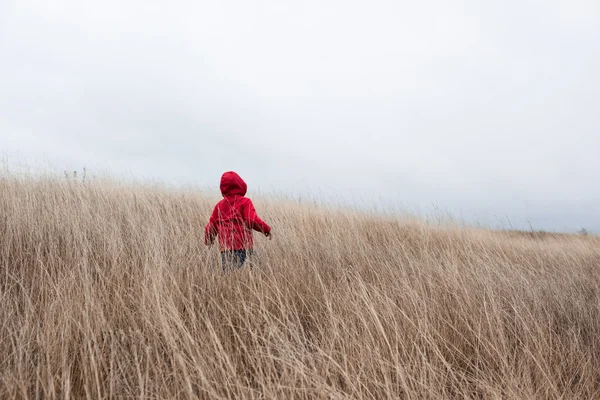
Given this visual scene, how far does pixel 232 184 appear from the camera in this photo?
11.3ft

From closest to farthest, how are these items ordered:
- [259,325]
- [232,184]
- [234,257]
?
[259,325]
[234,257]
[232,184]

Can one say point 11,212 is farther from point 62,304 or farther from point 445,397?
point 445,397

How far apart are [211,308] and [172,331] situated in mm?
449

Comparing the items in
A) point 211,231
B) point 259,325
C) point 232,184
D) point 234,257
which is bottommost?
point 259,325

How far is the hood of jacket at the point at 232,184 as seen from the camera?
3.42 metres

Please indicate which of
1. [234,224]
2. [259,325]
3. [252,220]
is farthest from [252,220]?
[259,325]

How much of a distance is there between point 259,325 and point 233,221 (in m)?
1.47

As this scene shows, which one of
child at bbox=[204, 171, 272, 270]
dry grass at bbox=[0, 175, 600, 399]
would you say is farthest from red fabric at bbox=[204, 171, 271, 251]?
dry grass at bbox=[0, 175, 600, 399]

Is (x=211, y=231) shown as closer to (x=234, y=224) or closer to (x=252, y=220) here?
(x=234, y=224)

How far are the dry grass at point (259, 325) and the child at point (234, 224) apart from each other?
202mm

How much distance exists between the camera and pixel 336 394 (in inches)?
60.2

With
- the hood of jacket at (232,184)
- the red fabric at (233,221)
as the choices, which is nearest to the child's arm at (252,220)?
the red fabric at (233,221)

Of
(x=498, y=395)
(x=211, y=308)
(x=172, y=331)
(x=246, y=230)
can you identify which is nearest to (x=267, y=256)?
(x=246, y=230)

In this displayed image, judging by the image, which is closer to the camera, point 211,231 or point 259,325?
point 259,325
